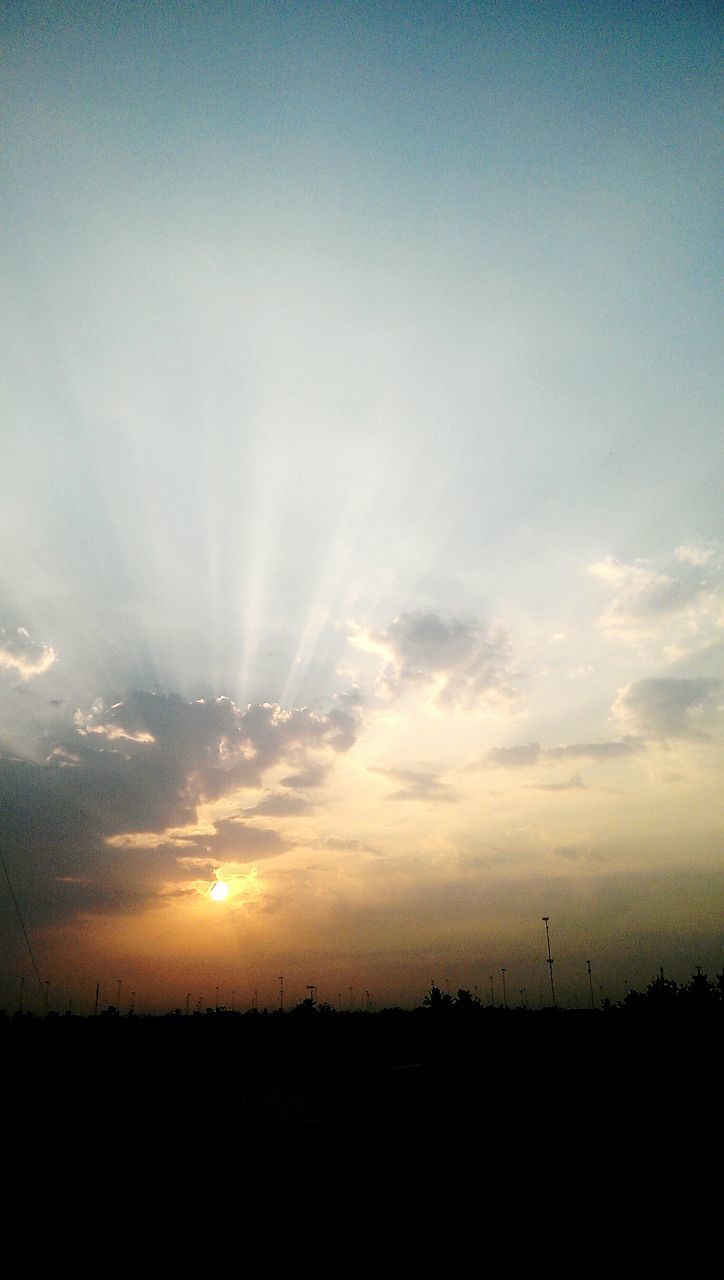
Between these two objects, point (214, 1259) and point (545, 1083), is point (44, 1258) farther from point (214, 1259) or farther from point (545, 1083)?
point (545, 1083)

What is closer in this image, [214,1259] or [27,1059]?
[214,1259]

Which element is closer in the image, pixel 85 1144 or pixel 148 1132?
pixel 85 1144

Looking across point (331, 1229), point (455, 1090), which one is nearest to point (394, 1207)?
point (331, 1229)

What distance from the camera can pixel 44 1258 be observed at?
59.1 ft

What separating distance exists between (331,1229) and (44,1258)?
7973mm

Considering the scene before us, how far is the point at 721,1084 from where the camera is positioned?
32031 mm

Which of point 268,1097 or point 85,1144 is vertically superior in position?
point 268,1097

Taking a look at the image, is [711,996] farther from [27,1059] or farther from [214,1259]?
[27,1059]

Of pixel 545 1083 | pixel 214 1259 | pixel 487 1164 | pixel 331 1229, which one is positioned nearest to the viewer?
pixel 214 1259

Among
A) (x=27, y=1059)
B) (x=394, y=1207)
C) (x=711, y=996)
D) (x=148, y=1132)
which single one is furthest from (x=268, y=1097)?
(x=711, y=996)

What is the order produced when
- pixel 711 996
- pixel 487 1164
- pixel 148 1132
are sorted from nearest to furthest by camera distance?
pixel 487 1164 → pixel 148 1132 → pixel 711 996

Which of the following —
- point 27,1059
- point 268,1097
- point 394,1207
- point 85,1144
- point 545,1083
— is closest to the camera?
point 394,1207

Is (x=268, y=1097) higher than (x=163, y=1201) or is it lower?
higher

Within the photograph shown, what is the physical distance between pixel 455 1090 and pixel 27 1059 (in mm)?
34066
